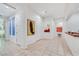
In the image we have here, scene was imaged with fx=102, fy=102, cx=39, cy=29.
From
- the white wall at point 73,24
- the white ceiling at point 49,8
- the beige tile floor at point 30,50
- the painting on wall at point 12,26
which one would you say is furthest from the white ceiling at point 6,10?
the white wall at point 73,24

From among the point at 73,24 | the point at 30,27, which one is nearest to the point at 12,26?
the point at 30,27

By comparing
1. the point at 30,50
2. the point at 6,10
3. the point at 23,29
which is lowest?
the point at 30,50

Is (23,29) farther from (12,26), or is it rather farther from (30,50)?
(30,50)

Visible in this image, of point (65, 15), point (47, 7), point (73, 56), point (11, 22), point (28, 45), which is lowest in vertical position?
point (73, 56)

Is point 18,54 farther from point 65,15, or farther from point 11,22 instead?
point 65,15

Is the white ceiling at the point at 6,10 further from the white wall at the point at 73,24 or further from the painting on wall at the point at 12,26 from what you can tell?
the white wall at the point at 73,24

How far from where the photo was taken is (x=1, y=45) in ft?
7.67

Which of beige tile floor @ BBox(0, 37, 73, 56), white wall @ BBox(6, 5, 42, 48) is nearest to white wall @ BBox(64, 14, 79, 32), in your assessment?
beige tile floor @ BBox(0, 37, 73, 56)

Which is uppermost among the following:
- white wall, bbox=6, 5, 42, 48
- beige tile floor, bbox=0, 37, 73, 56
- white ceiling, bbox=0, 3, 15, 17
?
white ceiling, bbox=0, 3, 15, 17

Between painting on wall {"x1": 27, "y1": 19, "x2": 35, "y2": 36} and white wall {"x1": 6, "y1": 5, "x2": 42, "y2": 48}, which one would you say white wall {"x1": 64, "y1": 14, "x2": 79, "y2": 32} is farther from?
painting on wall {"x1": 27, "y1": 19, "x2": 35, "y2": 36}

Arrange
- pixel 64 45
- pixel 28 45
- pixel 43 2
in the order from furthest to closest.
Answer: pixel 64 45, pixel 28 45, pixel 43 2

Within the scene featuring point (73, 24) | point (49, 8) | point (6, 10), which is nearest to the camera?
point (6, 10)

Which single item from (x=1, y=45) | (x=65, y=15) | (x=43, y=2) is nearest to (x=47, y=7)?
(x=43, y=2)

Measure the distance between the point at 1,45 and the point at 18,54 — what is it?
0.44 m
